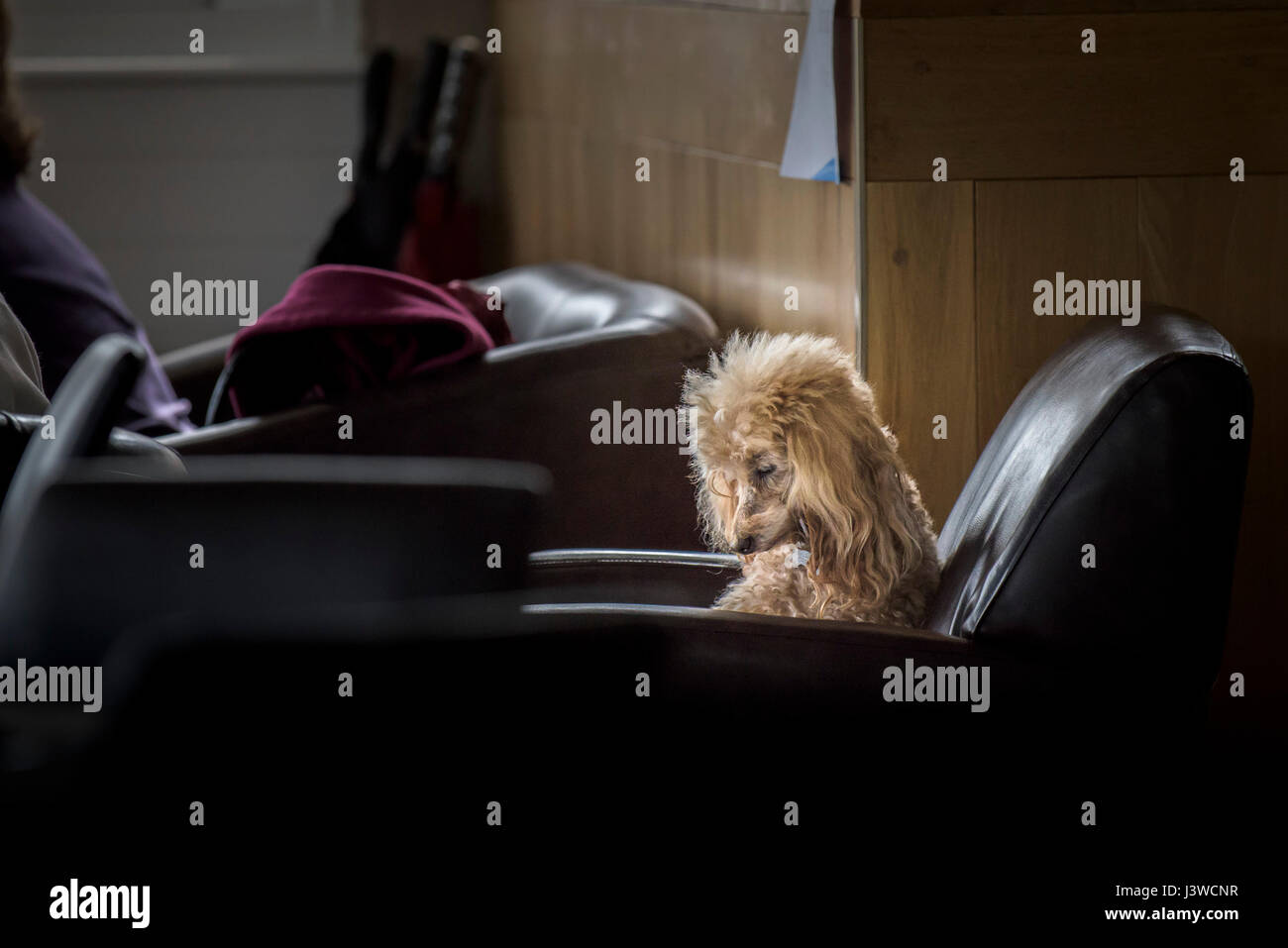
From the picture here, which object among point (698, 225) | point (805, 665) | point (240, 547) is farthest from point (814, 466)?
point (698, 225)

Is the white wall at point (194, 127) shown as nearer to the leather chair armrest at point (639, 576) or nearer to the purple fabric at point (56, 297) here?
the purple fabric at point (56, 297)

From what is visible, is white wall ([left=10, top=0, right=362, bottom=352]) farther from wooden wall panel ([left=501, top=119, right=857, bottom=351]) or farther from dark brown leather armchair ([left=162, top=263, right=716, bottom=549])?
dark brown leather armchair ([left=162, top=263, right=716, bottom=549])

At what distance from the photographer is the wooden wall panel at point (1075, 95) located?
194 centimetres

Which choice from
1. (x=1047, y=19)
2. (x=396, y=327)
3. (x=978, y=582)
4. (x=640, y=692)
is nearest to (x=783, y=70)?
(x=1047, y=19)

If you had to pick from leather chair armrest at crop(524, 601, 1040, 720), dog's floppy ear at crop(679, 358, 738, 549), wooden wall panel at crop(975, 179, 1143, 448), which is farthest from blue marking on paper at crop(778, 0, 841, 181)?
leather chair armrest at crop(524, 601, 1040, 720)

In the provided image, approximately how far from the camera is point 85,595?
138 cm

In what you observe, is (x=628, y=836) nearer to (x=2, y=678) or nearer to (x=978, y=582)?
(x=978, y=582)

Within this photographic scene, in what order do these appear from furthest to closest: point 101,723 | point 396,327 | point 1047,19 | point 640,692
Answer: point 396,327 → point 1047,19 → point 640,692 → point 101,723

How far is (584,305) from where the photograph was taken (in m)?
2.80

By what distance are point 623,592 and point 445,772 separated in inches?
24.6

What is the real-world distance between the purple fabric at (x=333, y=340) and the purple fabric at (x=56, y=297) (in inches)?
9.5

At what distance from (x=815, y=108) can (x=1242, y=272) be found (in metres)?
0.68

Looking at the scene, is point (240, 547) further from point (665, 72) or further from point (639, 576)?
point (665, 72)

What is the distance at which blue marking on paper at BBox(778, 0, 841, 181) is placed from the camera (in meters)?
2.06
